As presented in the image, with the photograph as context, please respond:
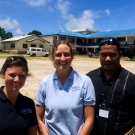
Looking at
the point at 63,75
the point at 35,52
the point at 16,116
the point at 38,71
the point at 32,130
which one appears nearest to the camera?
the point at 16,116

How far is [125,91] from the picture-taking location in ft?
6.64

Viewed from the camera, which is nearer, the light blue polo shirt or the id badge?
the light blue polo shirt

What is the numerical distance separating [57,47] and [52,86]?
0.41m

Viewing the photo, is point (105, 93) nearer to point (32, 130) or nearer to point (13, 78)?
point (32, 130)

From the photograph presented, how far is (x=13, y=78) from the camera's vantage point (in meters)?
1.77

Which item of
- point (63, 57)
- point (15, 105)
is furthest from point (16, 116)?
point (63, 57)

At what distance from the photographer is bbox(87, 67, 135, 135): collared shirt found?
6.65 feet

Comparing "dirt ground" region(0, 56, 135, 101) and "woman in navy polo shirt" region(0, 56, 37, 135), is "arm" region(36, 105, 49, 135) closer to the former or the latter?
"woman in navy polo shirt" region(0, 56, 37, 135)

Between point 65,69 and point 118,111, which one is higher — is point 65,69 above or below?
above

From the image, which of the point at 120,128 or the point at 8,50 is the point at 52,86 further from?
the point at 8,50

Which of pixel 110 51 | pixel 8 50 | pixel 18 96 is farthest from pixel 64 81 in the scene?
pixel 8 50

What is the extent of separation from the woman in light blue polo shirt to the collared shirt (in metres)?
0.23

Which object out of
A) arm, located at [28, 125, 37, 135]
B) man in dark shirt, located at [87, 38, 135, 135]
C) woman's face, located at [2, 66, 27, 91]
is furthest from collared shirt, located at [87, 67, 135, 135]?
woman's face, located at [2, 66, 27, 91]

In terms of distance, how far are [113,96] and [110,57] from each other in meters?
0.44
